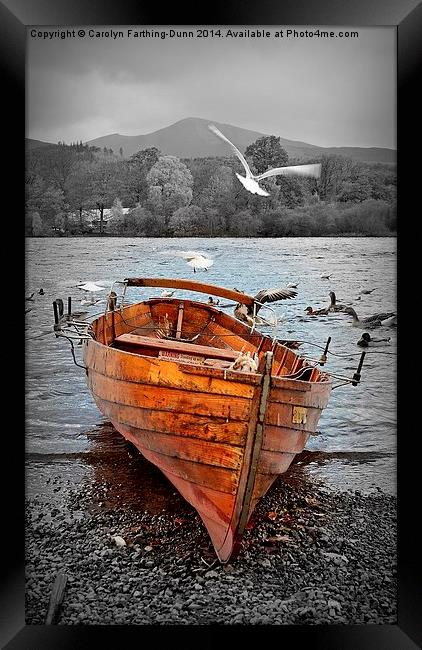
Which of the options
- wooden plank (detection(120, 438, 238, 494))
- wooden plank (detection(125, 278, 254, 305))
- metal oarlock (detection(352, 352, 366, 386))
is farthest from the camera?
wooden plank (detection(125, 278, 254, 305))

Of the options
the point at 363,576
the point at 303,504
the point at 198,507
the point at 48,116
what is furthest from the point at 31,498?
the point at 48,116

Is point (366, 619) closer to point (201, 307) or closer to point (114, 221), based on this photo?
point (201, 307)

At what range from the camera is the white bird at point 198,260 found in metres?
3.09

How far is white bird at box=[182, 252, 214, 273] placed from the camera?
122 inches

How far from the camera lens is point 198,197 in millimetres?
3025

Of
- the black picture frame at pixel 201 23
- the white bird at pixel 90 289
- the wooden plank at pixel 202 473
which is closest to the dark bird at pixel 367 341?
the black picture frame at pixel 201 23

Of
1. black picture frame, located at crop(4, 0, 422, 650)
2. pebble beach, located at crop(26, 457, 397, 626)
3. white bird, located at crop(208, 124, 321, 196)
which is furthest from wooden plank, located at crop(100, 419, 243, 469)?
white bird, located at crop(208, 124, 321, 196)

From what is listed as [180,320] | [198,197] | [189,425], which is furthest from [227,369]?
[180,320]

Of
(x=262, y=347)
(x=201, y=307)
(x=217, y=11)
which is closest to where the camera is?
(x=217, y=11)

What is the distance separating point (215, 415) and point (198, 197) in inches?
43.0

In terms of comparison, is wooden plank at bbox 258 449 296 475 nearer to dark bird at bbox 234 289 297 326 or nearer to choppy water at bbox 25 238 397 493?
choppy water at bbox 25 238 397 493

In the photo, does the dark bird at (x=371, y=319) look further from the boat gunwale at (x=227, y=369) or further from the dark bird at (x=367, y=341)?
the boat gunwale at (x=227, y=369)
